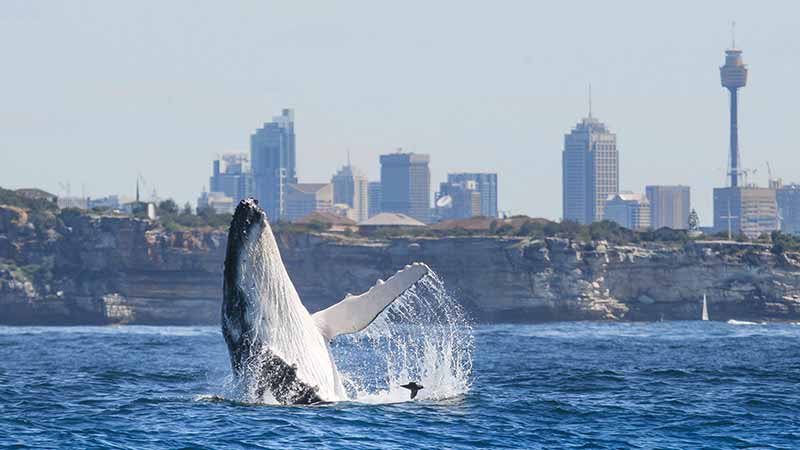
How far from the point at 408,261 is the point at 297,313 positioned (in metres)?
127

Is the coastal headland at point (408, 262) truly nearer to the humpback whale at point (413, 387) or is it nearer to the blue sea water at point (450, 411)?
the blue sea water at point (450, 411)

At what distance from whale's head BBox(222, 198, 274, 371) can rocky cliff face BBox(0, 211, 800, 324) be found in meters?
123

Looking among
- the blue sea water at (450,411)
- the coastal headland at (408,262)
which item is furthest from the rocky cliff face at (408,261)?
the blue sea water at (450,411)

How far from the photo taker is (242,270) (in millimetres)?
26297

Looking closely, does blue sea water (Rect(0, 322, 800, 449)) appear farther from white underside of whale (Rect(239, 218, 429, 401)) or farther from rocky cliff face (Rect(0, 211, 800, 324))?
rocky cliff face (Rect(0, 211, 800, 324))

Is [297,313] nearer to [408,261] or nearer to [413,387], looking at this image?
[413,387]

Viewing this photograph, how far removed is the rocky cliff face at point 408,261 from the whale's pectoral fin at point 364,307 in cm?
12155

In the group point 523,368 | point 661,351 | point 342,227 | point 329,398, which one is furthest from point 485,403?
point 342,227

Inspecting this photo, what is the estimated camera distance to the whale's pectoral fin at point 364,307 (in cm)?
2783

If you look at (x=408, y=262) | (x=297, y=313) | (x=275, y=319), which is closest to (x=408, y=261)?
(x=408, y=262)

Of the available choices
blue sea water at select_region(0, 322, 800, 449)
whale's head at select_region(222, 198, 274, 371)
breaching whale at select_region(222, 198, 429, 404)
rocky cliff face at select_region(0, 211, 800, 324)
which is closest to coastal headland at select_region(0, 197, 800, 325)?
rocky cliff face at select_region(0, 211, 800, 324)

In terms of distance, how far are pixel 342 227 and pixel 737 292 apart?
52453 millimetres

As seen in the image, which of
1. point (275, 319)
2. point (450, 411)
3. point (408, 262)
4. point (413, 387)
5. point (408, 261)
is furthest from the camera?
point (408, 261)

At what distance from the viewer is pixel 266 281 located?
Result: 2655 centimetres
